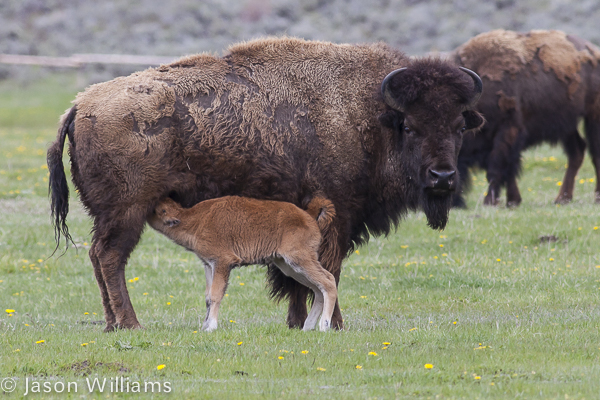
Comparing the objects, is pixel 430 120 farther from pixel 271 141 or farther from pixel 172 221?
pixel 172 221

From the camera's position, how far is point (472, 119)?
8.00 meters

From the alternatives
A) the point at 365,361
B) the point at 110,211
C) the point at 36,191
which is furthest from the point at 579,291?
the point at 36,191

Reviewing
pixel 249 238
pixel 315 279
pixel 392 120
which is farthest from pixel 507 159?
pixel 249 238

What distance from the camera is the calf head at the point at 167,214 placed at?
736 centimetres

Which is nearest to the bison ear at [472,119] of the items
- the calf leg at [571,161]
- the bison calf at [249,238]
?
the bison calf at [249,238]

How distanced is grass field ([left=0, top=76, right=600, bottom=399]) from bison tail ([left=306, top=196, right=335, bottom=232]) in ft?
3.39

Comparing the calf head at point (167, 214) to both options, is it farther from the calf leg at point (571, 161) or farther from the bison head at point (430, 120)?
the calf leg at point (571, 161)

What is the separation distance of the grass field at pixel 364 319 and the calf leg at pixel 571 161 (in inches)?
16.9

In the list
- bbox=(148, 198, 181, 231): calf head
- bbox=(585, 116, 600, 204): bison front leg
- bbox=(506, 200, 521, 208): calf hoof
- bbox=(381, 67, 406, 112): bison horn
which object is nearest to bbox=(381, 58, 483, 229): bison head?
bbox=(381, 67, 406, 112): bison horn

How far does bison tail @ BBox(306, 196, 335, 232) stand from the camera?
7.47m

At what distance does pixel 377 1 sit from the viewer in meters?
40.8

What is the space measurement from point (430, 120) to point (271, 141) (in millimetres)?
1521

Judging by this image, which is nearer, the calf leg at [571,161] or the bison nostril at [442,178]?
the bison nostril at [442,178]

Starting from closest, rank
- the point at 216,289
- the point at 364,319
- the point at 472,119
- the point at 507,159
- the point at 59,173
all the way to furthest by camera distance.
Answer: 1. the point at 216,289
2. the point at 59,173
3. the point at 472,119
4. the point at 364,319
5. the point at 507,159
